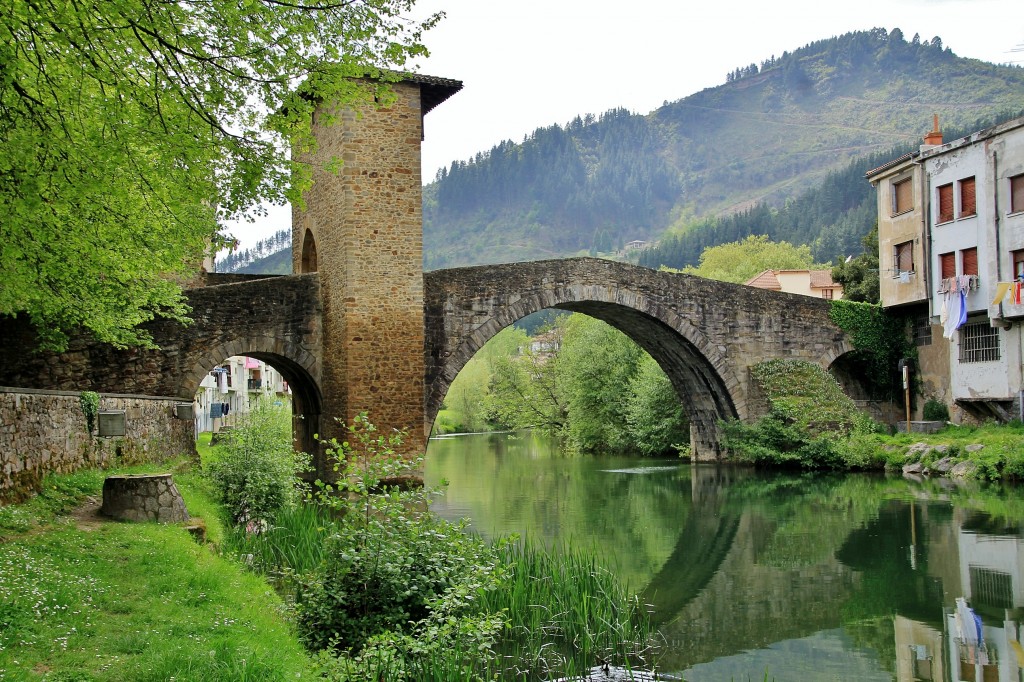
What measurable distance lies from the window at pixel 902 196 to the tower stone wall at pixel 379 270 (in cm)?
1305

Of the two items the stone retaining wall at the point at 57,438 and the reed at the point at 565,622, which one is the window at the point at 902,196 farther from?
the stone retaining wall at the point at 57,438

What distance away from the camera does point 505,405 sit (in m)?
36.7

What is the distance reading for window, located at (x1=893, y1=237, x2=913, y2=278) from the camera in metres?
22.9

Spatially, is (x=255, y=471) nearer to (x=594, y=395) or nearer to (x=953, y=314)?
(x=953, y=314)

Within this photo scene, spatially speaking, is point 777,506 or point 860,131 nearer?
point 777,506

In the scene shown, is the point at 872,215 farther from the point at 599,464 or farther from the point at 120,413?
the point at 120,413

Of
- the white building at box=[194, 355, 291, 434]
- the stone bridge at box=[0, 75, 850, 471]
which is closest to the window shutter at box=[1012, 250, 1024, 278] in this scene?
the stone bridge at box=[0, 75, 850, 471]

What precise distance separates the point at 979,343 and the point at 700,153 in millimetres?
145791

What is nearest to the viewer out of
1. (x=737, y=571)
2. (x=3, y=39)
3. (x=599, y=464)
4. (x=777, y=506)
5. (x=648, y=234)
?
(x=3, y=39)

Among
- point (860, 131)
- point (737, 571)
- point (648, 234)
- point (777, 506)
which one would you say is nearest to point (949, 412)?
point (777, 506)

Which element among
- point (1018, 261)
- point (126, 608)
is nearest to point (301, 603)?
point (126, 608)

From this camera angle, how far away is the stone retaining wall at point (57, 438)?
709cm

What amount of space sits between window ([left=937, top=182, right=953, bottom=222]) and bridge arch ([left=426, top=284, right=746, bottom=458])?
607 cm

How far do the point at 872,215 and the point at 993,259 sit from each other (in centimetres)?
5015
